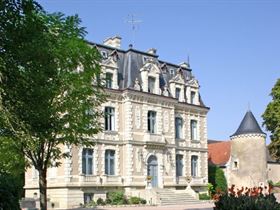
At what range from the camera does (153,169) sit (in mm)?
33188

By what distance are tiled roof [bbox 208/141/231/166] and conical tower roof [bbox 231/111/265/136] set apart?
5750mm

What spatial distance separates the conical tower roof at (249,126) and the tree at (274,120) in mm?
2707

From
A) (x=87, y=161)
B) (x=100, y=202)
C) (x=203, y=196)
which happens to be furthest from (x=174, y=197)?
(x=87, y=161)

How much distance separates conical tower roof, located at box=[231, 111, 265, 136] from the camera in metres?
38.8

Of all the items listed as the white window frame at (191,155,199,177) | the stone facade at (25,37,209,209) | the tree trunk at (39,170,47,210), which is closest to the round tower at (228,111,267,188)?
the stone facade at (25,37,209,209)

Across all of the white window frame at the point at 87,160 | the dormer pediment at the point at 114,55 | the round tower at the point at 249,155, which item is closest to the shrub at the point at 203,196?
the round tower at the point at 249,155

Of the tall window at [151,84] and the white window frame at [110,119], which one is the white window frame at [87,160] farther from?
the tall window at [151,84]

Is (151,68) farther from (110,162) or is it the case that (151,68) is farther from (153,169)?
(110,162)

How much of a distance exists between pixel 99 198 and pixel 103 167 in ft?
7.14

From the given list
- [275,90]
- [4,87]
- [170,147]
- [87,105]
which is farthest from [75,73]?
[275,90]

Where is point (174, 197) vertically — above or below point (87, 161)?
below

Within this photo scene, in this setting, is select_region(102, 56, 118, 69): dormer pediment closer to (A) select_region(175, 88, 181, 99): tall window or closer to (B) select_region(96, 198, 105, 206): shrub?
(A) select_region(175, 88, 181, 99): tall window

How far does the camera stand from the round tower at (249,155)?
38.2m

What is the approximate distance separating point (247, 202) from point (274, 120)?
84.3 feet
